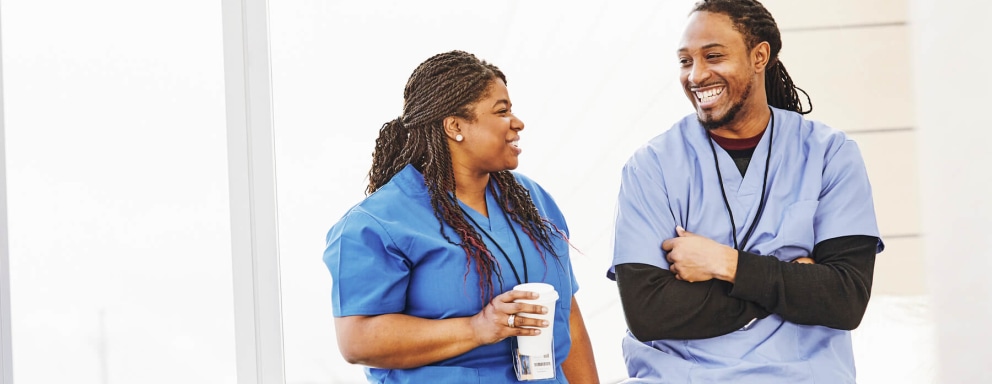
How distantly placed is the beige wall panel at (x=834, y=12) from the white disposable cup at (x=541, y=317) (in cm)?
121

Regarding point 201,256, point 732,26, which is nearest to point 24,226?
point 201,256

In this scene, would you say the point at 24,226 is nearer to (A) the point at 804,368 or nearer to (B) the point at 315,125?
(B) the point at 315,125

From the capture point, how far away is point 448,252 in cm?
186

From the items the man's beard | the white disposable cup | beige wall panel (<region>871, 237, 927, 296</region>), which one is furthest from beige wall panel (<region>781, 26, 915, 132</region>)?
the white disposable cup

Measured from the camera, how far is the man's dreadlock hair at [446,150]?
1.91 meters

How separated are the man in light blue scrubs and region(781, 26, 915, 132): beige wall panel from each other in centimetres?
52

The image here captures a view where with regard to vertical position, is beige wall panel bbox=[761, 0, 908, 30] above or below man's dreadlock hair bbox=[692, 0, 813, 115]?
above

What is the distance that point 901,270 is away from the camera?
2465 millimetres

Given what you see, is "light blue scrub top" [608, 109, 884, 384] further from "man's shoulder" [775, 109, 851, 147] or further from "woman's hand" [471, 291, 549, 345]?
"woman's hand" [471, 291, 549, 345]

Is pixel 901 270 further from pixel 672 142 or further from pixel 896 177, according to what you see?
pixel 672 142

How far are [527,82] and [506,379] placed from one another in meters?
0.93

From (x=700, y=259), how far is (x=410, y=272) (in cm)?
61

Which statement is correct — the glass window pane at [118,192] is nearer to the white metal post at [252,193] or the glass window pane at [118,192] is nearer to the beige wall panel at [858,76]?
the white metal post at [252,193]

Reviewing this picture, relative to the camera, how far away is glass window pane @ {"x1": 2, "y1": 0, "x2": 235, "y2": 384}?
2.43m
